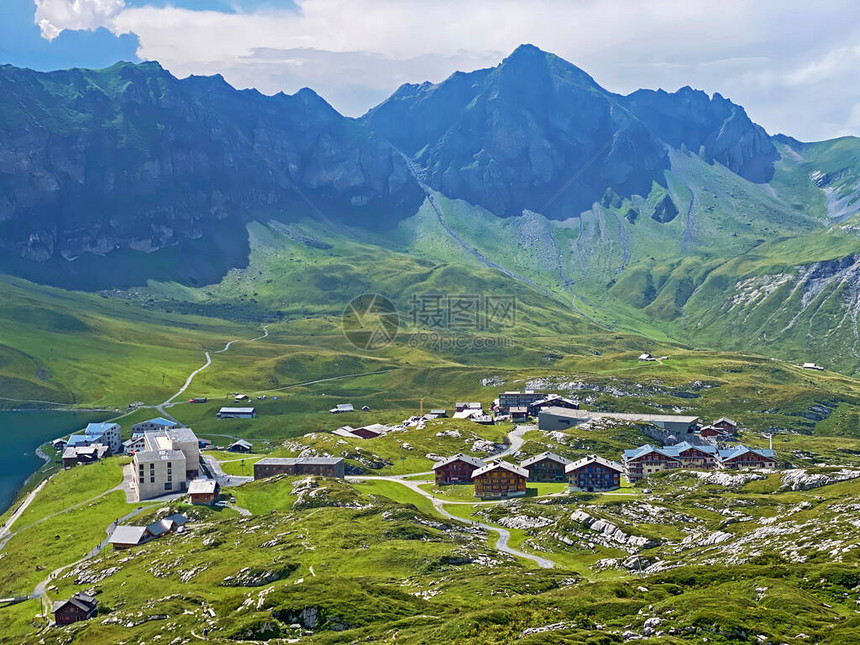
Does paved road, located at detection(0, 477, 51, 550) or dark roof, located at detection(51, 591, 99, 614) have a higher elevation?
dark roof, located at detection(51, 591, 99, 614)

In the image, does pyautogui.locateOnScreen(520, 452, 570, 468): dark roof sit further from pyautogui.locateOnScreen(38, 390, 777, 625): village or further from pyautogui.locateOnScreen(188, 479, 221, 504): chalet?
pyautogui.locateOnScreen(188, 479, 221, 504): chalet

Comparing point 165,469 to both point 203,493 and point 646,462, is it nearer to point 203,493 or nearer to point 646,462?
point 203,493

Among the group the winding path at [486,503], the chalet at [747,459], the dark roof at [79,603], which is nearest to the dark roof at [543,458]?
the winding path at [486,503]

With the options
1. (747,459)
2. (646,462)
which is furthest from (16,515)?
(747,459)

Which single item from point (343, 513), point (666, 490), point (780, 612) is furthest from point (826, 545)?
point (343, 513)

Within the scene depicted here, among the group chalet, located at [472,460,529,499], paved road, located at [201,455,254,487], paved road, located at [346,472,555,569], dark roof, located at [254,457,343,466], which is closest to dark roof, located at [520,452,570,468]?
chalet, located at [472,460,529,499]
